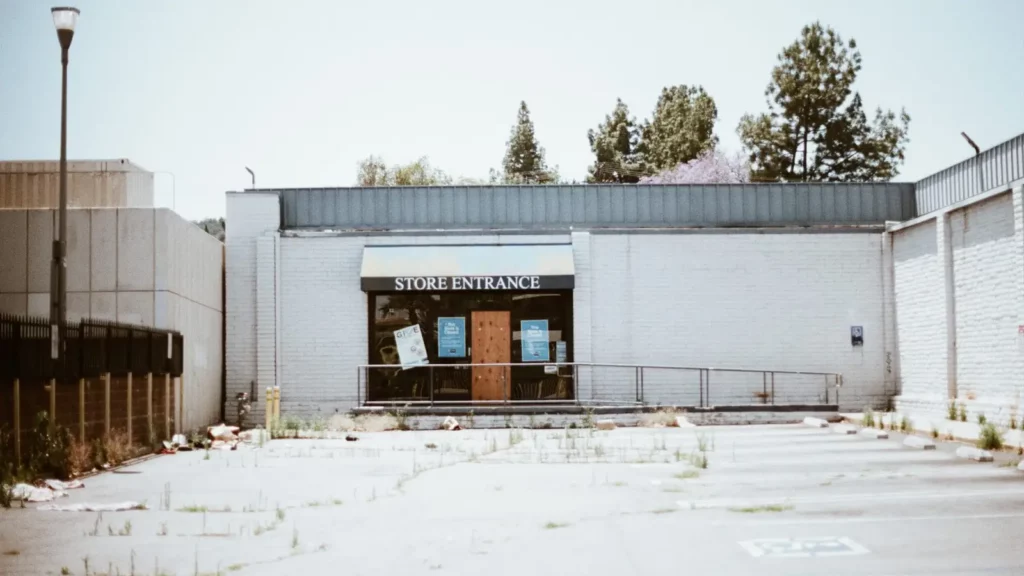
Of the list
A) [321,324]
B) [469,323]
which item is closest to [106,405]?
[321,324]

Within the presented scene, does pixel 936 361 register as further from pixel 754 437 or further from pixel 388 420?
pixel 388 420

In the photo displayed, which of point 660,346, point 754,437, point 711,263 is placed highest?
point 711,263

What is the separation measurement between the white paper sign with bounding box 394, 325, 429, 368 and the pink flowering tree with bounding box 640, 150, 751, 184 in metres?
28.3

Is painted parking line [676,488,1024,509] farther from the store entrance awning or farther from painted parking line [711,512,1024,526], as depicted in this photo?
the store entrance awning

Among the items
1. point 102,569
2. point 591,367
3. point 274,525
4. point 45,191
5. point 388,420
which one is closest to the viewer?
point 102,569

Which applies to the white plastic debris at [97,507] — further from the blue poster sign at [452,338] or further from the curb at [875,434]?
the blue poster sign at [452,338]

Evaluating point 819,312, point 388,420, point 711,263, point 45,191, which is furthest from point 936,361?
point 45,191

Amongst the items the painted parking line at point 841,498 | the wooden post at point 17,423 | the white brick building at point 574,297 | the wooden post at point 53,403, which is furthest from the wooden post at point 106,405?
the painted parking line at point 841,498

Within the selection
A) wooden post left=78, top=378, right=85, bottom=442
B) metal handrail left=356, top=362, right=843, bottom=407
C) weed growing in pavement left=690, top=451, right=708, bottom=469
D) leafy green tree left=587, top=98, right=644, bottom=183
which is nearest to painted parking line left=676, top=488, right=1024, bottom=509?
weed growing in pavement left=690, top=451, right=708, bottom=469

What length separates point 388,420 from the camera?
21344 millimetres

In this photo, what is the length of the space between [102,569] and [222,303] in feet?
55.9

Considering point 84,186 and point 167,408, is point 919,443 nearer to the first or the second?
point 167,408

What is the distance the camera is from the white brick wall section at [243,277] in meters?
23.6

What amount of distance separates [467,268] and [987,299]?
10510 millimetres
